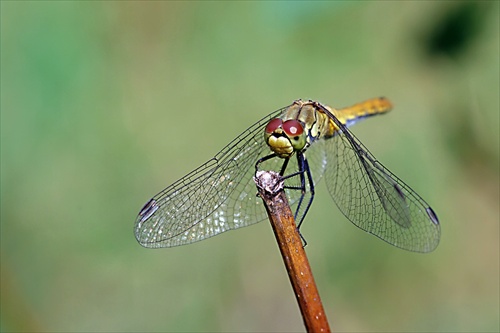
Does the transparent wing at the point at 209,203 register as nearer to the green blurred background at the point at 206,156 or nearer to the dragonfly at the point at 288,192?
the dragonfly at the point at 288,192

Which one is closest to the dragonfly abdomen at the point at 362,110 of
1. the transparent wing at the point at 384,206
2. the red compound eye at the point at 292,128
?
the transparent wing at the point at 384,206

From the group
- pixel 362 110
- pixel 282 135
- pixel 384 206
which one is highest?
pixel 362 110

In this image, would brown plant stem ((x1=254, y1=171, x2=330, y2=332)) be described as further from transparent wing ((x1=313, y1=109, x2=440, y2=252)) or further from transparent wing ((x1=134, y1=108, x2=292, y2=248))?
transparent wing ((x1=313, y1=109, x2=440, y2=252))

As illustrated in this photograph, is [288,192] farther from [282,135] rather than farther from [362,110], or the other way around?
[362,110]

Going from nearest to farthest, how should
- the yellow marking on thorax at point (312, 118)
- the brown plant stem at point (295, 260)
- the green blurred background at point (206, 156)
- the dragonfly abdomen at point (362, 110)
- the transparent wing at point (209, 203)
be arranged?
the brown plant stem at point (295, 260) < the transparent wing at point (209, 203) < the yellow marking on thorax at point (312, 118) < the green blurred background at point (206, 156) < the dragonfly abdomen at point (362, 110)

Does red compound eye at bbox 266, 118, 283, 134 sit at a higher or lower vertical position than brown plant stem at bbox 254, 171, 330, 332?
higher

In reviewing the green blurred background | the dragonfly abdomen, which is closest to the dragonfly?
the dragonfly abdomen

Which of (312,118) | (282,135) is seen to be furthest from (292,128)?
(312,118)
